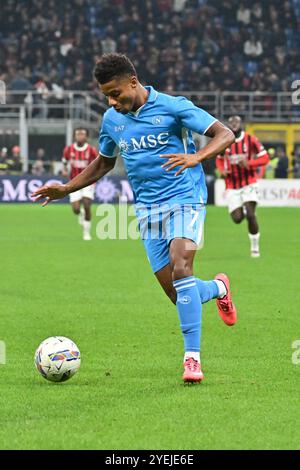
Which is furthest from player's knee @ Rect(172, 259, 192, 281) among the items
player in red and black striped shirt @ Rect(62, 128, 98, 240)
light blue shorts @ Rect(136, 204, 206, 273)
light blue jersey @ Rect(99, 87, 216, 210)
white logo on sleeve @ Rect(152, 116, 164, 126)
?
player in red and black striped shirt @ Rect(62, 128, 98, 240)

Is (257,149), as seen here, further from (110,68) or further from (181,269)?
(110,68)

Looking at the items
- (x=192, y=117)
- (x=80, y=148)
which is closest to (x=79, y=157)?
(x=80, y=148)

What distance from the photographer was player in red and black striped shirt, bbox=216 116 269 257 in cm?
1844

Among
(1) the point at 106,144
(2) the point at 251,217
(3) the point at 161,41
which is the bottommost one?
(1) the point at 106,144

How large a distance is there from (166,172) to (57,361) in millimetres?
1562

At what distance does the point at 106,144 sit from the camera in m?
8.04

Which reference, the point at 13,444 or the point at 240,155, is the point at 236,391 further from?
the point at 240,155

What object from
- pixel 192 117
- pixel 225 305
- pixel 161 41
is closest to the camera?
pixel 192 117

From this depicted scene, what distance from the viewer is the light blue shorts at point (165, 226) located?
7.52 m

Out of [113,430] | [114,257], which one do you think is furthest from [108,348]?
[114,257]

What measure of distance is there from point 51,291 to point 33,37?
29.1m

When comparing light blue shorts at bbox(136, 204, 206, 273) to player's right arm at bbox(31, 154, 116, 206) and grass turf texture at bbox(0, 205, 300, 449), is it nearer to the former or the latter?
player's right arm at bbox(31, 154, 116, 206)

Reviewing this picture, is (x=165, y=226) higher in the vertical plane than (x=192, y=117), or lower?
lower

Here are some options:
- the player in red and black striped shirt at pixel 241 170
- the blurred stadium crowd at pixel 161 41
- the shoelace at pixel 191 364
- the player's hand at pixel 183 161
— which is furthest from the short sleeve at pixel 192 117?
the blurred stadium crowd at pixel 161 41
